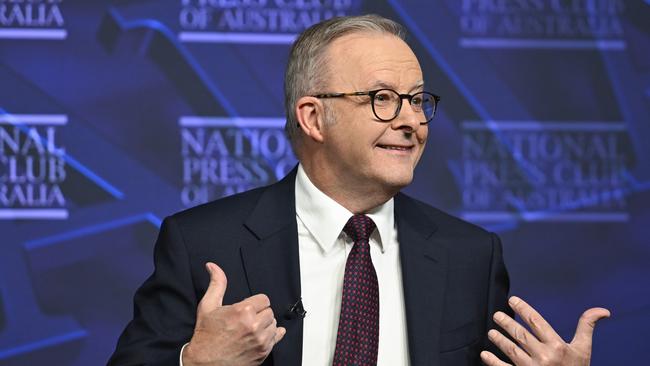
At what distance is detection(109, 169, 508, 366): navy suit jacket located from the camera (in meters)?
2.17

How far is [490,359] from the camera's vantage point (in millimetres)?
2129

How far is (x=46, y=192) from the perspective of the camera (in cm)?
326

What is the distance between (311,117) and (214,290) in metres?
0.55

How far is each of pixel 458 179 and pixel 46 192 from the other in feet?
4.42

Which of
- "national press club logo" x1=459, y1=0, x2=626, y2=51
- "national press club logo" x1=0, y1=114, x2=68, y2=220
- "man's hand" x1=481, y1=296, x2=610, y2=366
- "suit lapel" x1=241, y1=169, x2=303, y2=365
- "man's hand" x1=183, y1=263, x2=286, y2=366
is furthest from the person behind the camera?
"national press club logo" x1=459, y1=0, x2=626, y2=51

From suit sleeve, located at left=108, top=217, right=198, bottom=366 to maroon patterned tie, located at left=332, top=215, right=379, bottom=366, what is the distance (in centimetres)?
32

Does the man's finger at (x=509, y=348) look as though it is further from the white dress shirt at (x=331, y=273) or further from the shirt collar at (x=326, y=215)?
the shirt collar at (x=326, y=215)

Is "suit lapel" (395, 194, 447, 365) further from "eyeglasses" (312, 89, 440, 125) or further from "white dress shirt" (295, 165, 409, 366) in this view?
"eyeglasses" (312, 89, 440, 125)

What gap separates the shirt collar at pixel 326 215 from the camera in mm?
2307

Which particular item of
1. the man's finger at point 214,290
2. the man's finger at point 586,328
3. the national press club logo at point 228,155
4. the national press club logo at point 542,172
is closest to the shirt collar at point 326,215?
the man's finger at point 214,290

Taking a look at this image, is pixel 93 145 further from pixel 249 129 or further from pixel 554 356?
pixel 554 356

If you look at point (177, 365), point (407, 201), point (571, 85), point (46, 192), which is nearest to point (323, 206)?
point (407, 201)

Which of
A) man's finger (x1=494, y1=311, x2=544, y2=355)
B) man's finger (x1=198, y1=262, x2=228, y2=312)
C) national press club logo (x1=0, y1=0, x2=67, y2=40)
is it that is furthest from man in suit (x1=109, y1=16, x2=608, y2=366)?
national press club logo (x1=0, y1=0, x2=67, y2=40)

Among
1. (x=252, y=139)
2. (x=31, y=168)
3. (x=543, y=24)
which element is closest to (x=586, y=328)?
(x=252, y=139)
